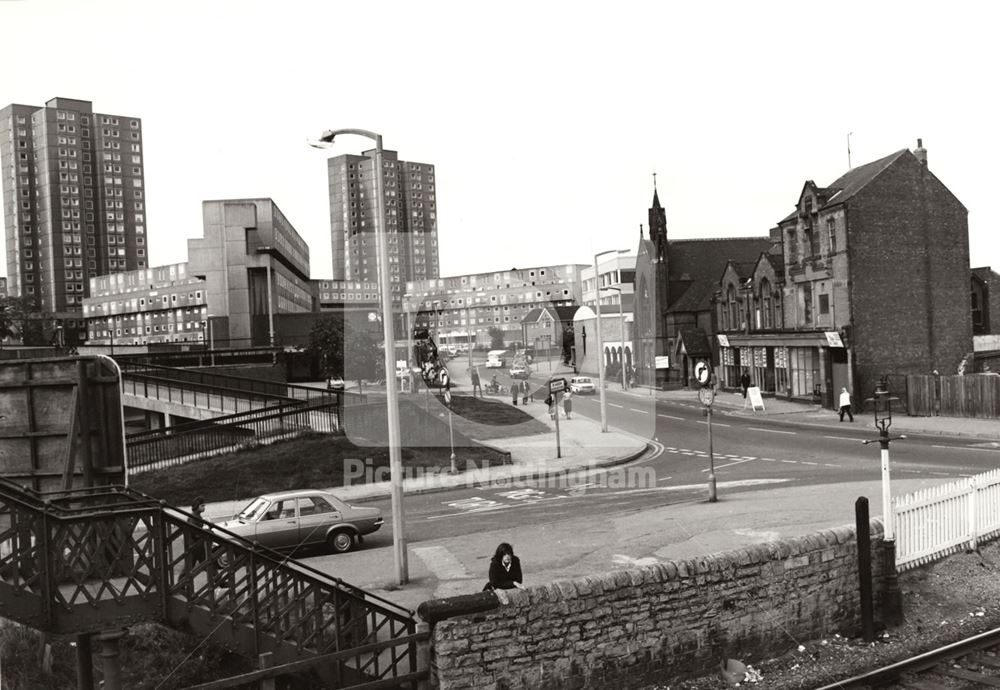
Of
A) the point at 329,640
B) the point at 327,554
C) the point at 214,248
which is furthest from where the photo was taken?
the point at 214,248

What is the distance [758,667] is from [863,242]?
3856 cm

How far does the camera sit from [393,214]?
34156 millimetres

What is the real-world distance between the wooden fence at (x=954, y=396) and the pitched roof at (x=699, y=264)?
2918 centimetres

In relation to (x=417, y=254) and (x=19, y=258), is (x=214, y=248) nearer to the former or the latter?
(x=19, y=258)

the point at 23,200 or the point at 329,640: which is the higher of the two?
the point at 23,200

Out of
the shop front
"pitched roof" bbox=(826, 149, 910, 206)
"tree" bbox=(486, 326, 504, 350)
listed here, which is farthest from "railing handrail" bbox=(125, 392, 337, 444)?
"pitched roof" bbox=(826, 149, 910, 206)

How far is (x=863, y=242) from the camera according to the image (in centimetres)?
4578

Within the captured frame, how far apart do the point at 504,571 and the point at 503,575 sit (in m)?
0.06

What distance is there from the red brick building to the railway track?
115 feet

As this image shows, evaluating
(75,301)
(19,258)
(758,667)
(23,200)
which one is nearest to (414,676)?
(758,667)

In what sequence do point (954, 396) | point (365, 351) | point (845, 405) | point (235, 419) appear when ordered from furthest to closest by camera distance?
point (365, 351) → point (845, 405) → point (954, 396) → point (235, 419)

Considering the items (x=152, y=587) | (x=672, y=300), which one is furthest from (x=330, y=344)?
(x=152, y=587)

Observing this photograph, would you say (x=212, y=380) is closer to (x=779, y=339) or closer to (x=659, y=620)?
(x=659, y=620)

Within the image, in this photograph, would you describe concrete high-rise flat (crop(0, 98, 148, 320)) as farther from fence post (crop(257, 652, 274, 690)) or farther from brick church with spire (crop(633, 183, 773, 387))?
brick church with spire (crop(633, 183, 773, 387))
